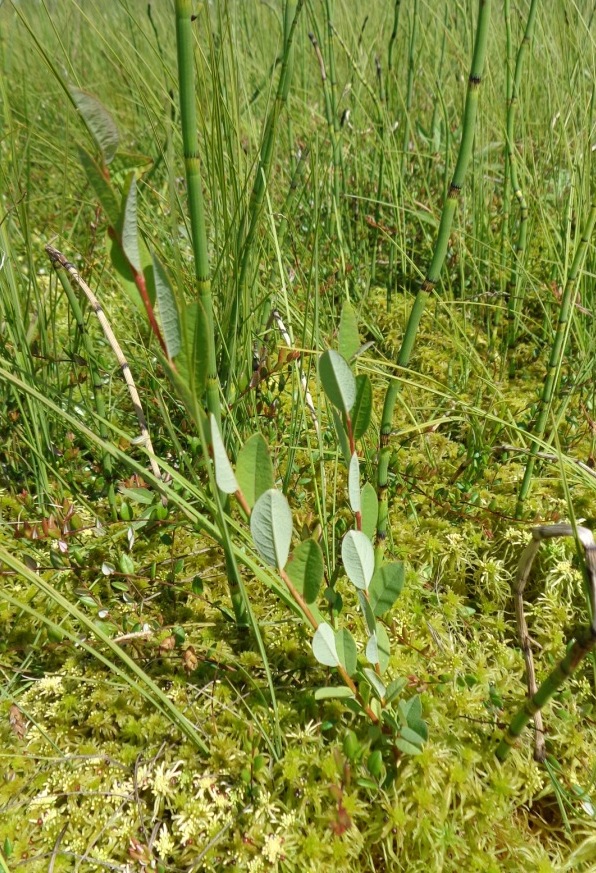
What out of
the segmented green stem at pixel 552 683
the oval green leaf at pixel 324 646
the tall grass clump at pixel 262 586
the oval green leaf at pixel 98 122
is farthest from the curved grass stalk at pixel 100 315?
the segmented green stem at pixel 552 683

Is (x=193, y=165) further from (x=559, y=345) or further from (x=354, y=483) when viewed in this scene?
(x=559, y=345)

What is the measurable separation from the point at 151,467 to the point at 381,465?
1.81 feet

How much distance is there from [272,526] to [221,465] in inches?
3.7

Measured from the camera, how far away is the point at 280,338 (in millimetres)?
1489

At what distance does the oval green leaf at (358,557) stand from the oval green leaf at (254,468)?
12cm

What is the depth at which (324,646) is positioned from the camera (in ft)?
2.29

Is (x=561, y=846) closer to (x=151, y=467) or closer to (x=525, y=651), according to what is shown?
(x=525, y=651)

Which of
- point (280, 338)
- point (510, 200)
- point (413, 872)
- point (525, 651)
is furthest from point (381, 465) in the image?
point (510, 200)

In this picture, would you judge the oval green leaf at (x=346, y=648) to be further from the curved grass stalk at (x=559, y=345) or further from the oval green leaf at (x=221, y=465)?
the curved grass stalk at (x=559, y=345)

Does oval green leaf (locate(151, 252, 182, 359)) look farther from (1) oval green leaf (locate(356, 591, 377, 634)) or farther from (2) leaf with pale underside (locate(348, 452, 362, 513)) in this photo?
(1) oval green leaf (locate(356, 591, 377, 634))

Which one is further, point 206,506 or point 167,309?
point 206,506

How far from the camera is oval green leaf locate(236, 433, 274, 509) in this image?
0.65 metres

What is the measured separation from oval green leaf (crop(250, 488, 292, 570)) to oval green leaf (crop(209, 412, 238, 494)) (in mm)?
35

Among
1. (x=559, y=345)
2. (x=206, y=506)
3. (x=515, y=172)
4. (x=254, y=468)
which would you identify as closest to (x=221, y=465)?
(x=254, y=468)
